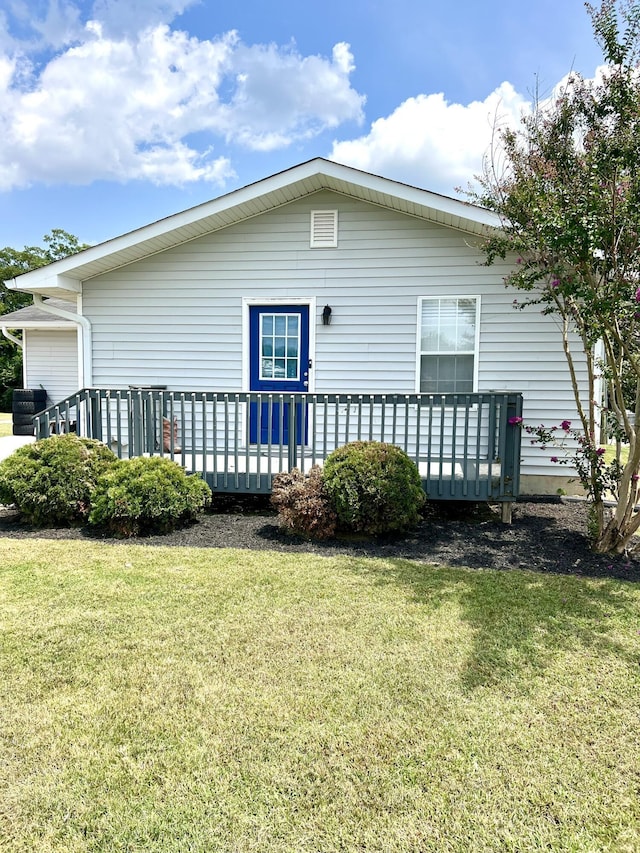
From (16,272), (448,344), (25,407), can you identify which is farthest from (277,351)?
(16,272)

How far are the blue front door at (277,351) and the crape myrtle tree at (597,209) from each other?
2.80 m

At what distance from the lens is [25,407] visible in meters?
12.5

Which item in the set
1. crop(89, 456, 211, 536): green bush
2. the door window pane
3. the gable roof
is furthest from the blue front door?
crop(89, 456, 211, 536): green bush

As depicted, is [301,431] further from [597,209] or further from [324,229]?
[597,209]

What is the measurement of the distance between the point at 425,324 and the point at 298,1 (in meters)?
5.61

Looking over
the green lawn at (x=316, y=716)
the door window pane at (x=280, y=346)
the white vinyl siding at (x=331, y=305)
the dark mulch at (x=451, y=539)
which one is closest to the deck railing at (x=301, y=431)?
the dark mulch at (x=451, y=539)

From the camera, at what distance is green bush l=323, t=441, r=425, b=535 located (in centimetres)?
462

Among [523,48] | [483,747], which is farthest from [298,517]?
[523,48]

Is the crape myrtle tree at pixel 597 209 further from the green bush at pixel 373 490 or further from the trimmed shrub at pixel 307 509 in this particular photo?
the trimmed shrub at pixel 307 509

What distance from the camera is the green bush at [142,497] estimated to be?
4668 millimetres

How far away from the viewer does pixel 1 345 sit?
23375 millimetres

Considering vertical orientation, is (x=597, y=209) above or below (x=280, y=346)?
above

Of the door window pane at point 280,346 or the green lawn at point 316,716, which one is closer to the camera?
the green lawn at point 316,716

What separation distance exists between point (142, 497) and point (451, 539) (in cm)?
301
